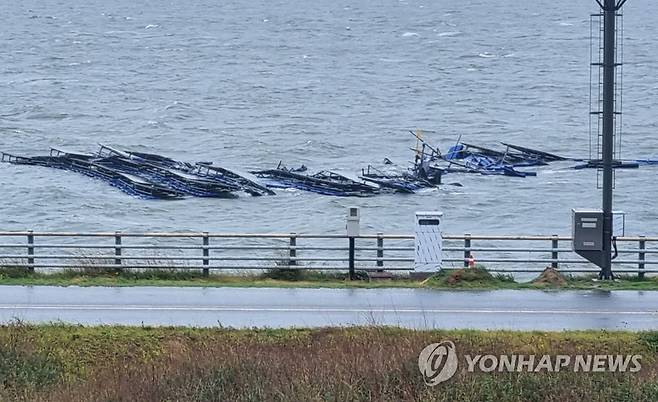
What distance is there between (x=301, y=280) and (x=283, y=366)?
414 inches

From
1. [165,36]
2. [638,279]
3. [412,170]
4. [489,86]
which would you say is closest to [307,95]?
[489,86]

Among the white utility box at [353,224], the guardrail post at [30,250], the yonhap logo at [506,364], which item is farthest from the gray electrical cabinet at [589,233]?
the guardrail post at [30,250]

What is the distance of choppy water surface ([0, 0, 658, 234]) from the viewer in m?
50.3

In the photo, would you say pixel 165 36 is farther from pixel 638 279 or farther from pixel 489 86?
pixel 638 279

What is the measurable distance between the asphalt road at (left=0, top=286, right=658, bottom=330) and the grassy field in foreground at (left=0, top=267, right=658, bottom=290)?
0.62 meters

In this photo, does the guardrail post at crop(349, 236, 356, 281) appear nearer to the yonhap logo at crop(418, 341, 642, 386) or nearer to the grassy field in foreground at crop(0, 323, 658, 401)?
the grassy field in foreground at crop(0, 323, 658, 401)

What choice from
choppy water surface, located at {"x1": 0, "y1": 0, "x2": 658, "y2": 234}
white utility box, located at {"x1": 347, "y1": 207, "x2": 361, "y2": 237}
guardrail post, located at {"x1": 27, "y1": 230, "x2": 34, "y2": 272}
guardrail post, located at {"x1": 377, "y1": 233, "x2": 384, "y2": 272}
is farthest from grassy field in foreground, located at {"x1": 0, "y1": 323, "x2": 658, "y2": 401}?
choppy water surface, located at {"x1": 0, "y1": 0, "x2": 658, "y2": 234}

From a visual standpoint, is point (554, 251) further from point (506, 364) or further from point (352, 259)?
point (506, 364)

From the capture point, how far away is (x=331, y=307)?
842 inches

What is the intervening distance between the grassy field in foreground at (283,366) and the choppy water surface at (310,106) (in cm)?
2758

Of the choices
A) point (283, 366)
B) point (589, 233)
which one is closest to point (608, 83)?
point (589, 233)

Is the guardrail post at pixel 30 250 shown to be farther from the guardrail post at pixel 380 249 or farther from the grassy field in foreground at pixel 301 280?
the guardrail post at pixel 380 249

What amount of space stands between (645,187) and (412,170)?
10768 mm

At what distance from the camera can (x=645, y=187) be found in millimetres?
55031
